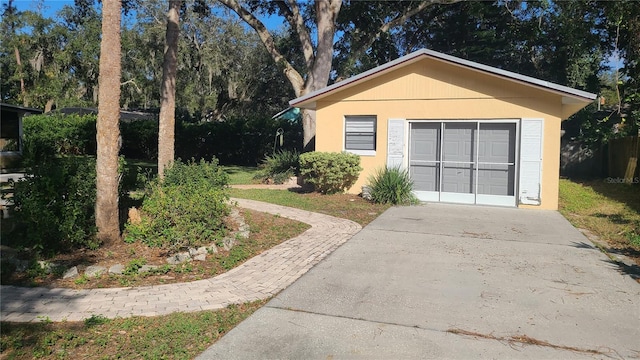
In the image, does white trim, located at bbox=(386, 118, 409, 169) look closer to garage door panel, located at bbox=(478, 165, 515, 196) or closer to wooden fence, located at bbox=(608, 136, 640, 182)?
garage door panel, located at bbox=(478, 165, 515, 196)

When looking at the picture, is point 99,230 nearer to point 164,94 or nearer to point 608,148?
point 164,94

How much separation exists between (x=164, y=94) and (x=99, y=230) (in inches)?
169

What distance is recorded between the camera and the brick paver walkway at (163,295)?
4.31 meters

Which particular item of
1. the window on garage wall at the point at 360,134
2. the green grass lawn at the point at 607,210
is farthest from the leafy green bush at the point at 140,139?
the green grass lawn at the point at 607,210

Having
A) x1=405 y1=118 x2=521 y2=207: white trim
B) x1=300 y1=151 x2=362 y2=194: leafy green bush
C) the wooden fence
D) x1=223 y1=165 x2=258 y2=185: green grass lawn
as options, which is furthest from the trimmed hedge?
the wooden fence

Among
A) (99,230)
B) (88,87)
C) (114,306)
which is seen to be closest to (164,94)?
(99,230)

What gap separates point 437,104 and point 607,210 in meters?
4.87

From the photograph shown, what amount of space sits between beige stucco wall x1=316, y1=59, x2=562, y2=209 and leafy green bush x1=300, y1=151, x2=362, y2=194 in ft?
1.68

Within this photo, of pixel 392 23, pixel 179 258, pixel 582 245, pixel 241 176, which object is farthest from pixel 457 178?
pixel 392 23

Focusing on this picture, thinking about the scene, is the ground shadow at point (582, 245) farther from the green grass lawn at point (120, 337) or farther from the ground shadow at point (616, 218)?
the green grass lawn at point (120, 337)

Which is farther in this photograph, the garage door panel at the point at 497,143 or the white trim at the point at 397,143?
the white trim at the point at 397,143

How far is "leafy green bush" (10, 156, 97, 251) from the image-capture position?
5750 millimetres

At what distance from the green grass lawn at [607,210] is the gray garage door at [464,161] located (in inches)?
67.1

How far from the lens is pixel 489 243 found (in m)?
7.30
